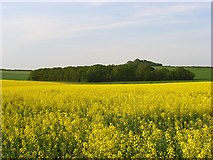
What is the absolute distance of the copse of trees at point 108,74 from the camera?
4803cm

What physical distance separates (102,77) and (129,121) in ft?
124

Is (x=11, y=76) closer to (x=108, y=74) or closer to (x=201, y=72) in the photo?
(x=108, y=74)

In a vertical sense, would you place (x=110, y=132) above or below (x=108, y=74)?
below

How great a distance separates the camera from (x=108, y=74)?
4825 centimetres

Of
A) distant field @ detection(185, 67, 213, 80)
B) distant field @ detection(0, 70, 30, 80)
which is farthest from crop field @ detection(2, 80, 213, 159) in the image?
distant field @ detection(185, 67, 213, 80)

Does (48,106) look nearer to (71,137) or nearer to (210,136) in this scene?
(71,137)

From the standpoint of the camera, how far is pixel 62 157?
7.21m

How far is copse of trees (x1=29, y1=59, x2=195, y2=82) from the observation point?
1891 inches

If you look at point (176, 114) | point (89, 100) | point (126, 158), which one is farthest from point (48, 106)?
point (126, 158)

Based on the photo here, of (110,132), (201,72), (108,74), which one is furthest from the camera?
(201,72)

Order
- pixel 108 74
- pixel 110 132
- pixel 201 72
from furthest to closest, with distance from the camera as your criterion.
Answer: pixel 201 72
pixel 108 74
pixel 110 132


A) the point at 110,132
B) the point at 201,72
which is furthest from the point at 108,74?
the point at 110,132

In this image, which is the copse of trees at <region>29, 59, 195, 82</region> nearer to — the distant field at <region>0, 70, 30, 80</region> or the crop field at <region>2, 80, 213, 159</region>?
the distant field at <region>0, 70, 30, 80</region>

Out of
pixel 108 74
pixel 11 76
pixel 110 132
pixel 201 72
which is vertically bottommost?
pixel 110 132
